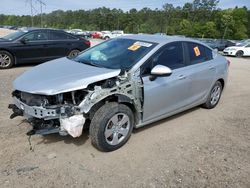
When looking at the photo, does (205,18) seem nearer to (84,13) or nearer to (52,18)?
(84,13)

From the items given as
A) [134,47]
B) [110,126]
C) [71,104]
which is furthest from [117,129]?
[134,47]

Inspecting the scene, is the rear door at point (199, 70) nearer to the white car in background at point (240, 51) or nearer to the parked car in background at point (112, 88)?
the parked car in background at point (112, 88)

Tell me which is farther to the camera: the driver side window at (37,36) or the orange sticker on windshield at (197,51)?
the driver side window at (37,36)

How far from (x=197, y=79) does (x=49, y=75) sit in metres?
2.62

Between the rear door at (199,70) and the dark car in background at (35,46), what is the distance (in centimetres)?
465

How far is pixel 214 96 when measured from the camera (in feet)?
18.3

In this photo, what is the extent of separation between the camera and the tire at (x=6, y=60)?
28.1 ft

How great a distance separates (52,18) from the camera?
108 meters

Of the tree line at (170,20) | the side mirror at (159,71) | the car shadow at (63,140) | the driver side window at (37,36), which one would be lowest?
the car shadow at (63,140)

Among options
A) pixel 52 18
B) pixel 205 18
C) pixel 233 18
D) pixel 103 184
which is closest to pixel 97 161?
pixel 103 184

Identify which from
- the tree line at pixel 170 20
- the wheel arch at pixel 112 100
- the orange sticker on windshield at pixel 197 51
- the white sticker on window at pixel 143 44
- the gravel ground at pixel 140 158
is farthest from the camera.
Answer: the tree line at pixel 170 20

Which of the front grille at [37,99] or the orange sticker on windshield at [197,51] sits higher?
the orange sticker on windshield at [197,51]

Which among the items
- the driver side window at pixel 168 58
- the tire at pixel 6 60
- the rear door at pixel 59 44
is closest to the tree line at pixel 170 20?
the rear door at pixel 59 44

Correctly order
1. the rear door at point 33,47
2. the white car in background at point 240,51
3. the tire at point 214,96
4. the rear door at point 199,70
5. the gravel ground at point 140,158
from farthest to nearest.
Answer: the white car in background at point 240,51 < the rear door at point 33,47 < the tire at point 214,96 < the rear door at point 199,70 < the gravel ground at point 140,158
